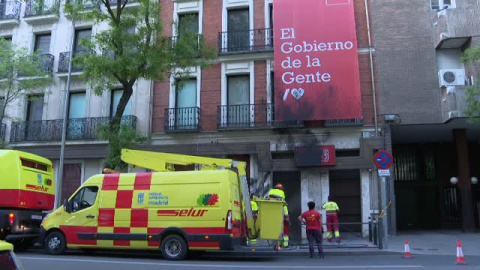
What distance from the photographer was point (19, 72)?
1922 cm

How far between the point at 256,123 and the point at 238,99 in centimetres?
164

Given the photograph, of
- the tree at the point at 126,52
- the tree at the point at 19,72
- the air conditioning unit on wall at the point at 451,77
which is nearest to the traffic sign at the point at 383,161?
the air conditioning unit on wall at the point at 451,77

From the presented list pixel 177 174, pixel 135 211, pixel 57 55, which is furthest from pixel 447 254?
pixel 57 55

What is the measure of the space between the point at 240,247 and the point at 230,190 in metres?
1.51

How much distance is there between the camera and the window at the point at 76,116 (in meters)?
19.9

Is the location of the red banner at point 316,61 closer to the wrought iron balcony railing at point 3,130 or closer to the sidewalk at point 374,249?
the sidewalk at point 374,249

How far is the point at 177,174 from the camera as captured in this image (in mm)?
11766

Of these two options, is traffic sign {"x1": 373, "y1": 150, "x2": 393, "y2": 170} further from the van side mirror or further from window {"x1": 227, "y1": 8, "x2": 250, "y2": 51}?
the van side mirror

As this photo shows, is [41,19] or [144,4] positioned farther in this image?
[41,19]

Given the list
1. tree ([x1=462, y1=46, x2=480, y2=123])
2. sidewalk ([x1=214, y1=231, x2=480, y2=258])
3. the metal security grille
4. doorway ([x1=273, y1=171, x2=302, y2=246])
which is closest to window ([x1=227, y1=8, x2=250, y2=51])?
doorway ([x1=273, y1=171, x2=302, y2=246])

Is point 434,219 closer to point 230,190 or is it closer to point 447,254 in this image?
point 447,254

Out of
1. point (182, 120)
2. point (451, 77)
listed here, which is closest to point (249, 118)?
point (182, 120)

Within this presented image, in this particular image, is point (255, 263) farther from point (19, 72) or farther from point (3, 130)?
point (3, 130)

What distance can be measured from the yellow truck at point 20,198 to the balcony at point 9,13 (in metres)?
11.7
